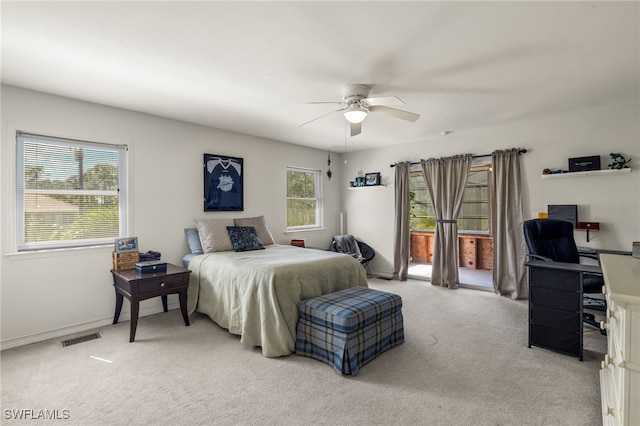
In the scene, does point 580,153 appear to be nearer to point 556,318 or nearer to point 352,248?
point 556,318

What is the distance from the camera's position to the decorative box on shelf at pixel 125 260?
330 centimetres

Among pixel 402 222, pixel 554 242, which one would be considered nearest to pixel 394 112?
pixel 554 242

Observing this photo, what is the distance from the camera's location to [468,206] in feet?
21.6

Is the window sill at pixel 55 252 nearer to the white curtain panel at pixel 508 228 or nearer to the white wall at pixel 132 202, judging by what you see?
the white wall at pixel 132 202

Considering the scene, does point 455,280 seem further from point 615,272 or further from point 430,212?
point 615,272

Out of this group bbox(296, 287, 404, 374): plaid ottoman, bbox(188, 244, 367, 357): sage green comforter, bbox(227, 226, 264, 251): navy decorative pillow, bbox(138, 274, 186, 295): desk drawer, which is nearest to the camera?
bbox(296, 287, 404, 374): plaid ottoman

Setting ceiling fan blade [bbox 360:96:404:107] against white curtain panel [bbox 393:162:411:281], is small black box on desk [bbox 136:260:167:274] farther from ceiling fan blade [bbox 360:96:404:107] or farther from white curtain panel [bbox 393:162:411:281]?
white curtain panel [bbox 393:162:411:281]

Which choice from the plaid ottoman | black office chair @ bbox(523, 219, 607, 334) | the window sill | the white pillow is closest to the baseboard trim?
the window sill

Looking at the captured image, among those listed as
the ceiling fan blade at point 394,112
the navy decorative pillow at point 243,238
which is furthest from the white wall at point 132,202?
the ceiling fan blade at point 394,112

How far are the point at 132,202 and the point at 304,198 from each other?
285cm

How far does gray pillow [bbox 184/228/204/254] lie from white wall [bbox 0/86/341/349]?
96 mm

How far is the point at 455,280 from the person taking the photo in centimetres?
486

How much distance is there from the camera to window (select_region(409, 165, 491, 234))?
251 inches

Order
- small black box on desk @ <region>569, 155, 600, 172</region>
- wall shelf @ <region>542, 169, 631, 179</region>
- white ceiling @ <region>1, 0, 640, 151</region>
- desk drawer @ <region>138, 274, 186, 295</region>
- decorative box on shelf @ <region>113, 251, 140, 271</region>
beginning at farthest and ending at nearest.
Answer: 1. small black box on desk @ <region>569, 155, 600, 172</region>
2. wall shelf @ <region>542, 169, 631, 179</region>
3. decorative box on shelf @ <region>113, 251, 140, 271</region>
4. desk drawer @ <region>138, 274, 186, 295</region>
5. white ceiling @ <region>1, 0, 640, 151</region>
